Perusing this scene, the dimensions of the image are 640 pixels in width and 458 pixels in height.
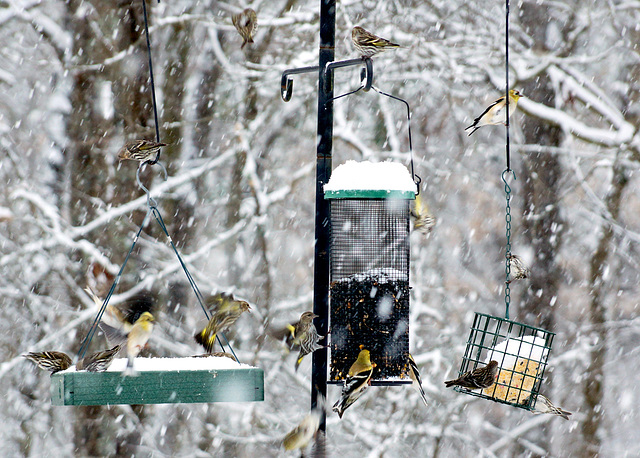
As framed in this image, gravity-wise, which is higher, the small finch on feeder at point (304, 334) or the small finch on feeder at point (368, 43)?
the small finch on feeder at point (368, 43)

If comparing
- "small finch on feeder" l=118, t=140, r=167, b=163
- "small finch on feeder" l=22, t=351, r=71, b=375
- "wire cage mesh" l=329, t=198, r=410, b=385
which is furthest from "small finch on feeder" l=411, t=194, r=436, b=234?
"small finch on feeder" l=22, t=351, r=71, b=375

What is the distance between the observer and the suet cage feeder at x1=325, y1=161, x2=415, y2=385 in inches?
164

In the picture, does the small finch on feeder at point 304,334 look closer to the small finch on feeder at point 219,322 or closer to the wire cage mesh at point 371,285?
the wire cage mesh at point 371,285

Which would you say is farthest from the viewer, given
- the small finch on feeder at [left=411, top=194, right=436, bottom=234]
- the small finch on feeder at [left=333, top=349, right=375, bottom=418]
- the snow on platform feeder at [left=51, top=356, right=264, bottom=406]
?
the small finch on feeder at [left=411, top=194, right=436, bottom=234]

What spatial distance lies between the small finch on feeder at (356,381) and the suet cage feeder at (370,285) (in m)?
0.22

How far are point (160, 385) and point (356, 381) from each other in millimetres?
1004

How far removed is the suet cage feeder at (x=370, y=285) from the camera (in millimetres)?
4160

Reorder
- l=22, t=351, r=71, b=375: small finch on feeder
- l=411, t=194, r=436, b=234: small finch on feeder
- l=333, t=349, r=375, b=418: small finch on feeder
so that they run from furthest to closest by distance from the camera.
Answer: l=411, t=194, r=436, b=234: small finch on feeder → l=22, t=351, r=71, b=375: small finch on feeder → l=333, t=349, r=375, b=418: small finch on feeder

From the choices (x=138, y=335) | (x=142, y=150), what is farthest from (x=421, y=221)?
(x=138, y=335)

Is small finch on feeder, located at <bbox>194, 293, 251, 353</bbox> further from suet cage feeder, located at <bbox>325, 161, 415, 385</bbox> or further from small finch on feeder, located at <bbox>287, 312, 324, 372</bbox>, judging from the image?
suet cage feeder, located at <bbox>325, 161, 415, 385</bbox>

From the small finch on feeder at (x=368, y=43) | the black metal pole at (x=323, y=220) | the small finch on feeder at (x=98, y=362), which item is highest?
the small finch on feeder at (x=368, y=43)

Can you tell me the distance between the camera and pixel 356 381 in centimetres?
376

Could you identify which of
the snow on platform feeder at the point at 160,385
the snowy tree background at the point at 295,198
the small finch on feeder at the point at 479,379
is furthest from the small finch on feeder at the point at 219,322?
the snowy tree background at the point at 295,198

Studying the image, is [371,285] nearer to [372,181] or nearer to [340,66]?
[372,181]
